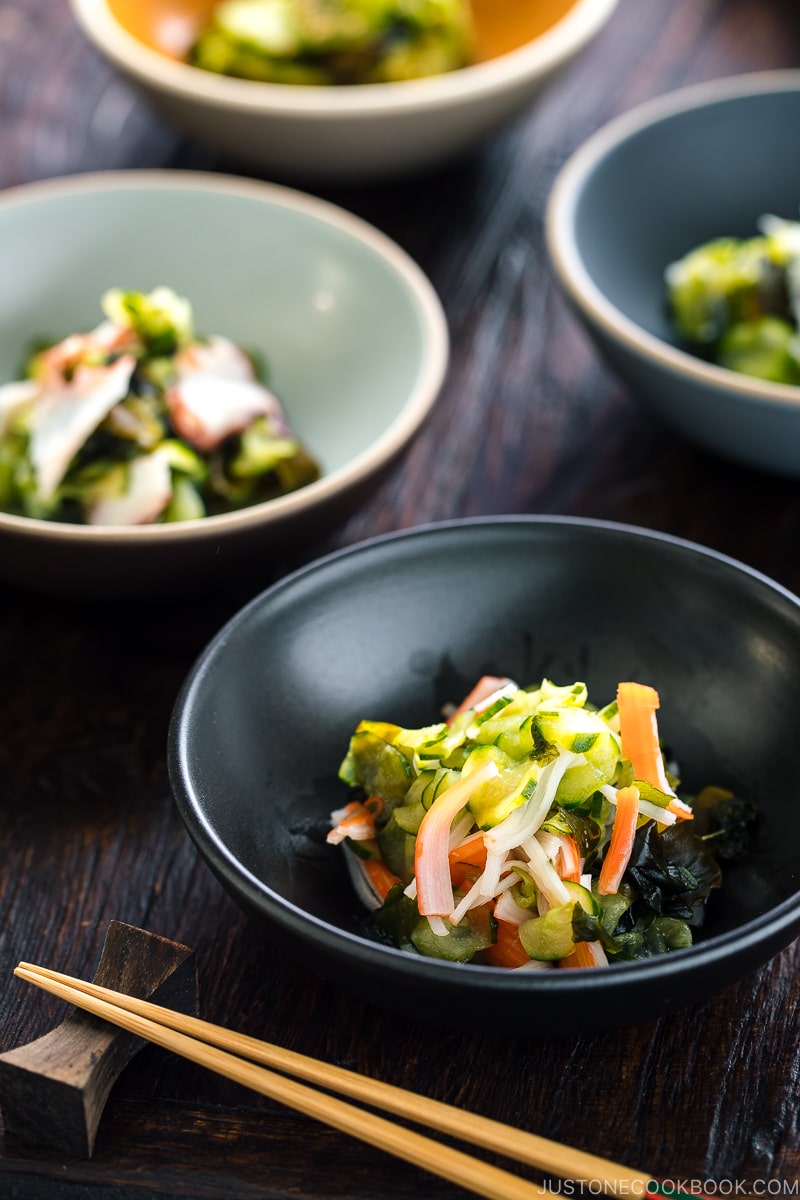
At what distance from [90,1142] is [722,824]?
65 centimetres

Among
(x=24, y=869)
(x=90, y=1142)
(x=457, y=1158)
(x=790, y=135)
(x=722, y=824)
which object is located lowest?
(x=24, y=869)

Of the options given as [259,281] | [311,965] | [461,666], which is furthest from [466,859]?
[259,281]

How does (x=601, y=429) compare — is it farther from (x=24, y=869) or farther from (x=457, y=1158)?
(x=457, y=1158)

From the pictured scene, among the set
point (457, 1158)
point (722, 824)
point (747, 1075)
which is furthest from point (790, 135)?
point (457, 1158)

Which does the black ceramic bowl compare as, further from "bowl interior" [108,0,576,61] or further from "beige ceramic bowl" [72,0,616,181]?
"bowl interior" [108,0,576,61]

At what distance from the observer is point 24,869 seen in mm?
1424

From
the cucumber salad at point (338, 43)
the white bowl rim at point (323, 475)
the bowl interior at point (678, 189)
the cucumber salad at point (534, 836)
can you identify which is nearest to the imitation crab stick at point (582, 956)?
the cucumber salad at point (534, 836)

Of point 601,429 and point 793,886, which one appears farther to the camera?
point 601,429

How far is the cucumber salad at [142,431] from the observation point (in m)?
1.63

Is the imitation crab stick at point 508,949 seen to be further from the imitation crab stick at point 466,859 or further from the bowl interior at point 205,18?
the bowl interior at point 205,18

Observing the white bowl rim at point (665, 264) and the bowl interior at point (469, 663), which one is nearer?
the bowl interior at point (469, 663)

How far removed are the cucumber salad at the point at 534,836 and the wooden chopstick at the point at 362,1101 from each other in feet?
0.43

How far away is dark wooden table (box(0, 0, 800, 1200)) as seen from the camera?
1.14 m

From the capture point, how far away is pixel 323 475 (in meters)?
1.80
